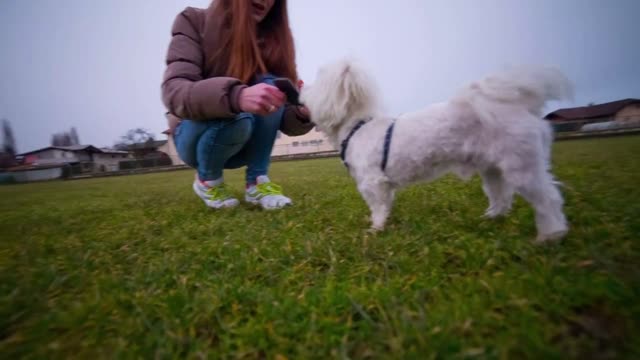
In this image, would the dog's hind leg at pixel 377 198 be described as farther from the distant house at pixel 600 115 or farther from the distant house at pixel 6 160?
the distant house at pixel 6 160

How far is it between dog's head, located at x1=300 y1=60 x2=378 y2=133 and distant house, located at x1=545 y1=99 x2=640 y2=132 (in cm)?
3095

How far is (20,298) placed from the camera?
1.36 meters

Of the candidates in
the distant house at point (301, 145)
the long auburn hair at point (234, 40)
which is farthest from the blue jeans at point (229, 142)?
the distant house at point (301, 145)

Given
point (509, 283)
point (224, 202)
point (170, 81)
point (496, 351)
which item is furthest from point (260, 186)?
point (496, 351)

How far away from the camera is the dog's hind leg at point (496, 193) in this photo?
2109mm

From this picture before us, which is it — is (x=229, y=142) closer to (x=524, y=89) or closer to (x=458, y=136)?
(x=458, y=136)

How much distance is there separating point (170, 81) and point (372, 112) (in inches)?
62.3

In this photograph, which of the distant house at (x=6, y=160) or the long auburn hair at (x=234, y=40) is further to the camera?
the distant house at (x=6, y=160)

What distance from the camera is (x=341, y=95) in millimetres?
2230

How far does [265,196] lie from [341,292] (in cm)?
216

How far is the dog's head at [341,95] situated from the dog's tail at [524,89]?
0.74 metres

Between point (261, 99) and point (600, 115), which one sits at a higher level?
point (261, 99)

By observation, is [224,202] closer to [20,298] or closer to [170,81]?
[170,81]

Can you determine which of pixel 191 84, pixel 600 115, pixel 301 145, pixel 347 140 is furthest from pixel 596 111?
pixel 191 84
